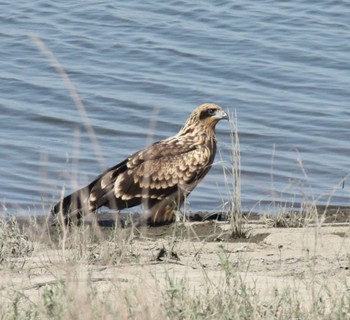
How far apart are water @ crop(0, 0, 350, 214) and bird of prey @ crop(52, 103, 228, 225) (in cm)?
70

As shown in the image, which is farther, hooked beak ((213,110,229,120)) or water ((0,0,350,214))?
water ((0,0,350,214))

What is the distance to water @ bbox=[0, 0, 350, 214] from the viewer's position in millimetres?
13055

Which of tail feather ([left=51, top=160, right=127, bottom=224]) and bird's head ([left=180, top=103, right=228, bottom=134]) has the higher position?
bird's head ([left=180, top=103, right=228, bottom=134])

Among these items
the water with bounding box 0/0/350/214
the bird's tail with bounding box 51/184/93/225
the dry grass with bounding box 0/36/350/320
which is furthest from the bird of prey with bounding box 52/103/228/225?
the dry grass with bounding box 0/36/350/320

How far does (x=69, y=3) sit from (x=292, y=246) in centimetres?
1242

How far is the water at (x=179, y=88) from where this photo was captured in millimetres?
13055

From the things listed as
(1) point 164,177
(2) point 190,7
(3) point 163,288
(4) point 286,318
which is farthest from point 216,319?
(2) point 190,7

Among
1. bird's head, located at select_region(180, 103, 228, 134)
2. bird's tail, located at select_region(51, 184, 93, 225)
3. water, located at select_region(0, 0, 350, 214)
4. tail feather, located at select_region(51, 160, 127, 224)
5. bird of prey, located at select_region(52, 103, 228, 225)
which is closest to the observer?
bird's tail, located at select_region(51, 184, 93, 225)

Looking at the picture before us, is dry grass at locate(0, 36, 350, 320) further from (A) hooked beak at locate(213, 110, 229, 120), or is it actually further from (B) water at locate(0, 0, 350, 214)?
(B) water at locate(0, 0, 350, 214)

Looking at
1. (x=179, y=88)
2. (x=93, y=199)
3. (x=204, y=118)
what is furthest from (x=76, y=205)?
(x=179, y=88)

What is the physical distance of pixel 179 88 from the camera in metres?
16.3

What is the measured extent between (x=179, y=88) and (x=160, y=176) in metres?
5.31

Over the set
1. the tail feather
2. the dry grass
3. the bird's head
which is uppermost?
the dry grass

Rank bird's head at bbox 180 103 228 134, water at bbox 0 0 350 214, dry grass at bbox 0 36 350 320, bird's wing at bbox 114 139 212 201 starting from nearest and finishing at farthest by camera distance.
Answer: dry grass at bbox 0 36 350 320 < bird's wing at bbox 114 139 212 201 < bird's head at bbox 180 103 228 134 < water at bbox 0 0 350 214
